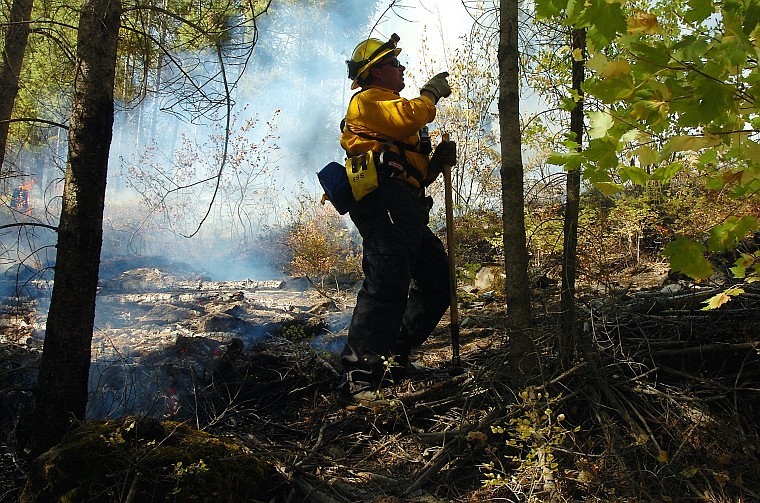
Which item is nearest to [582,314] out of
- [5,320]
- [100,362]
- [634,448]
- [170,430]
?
[634,448]

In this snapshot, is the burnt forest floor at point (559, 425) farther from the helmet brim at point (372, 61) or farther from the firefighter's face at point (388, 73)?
the helmet brim at point (372, 61)

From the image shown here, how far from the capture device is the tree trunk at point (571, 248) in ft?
9.11

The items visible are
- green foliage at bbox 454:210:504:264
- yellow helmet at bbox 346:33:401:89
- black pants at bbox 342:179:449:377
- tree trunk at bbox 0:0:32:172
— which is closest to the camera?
black pants at bbox 342:179:449:377

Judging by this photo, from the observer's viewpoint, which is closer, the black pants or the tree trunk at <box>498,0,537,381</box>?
the tree trunk at <box>498,0,537,381</box>

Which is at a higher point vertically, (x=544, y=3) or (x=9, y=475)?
(x=544, y=3)

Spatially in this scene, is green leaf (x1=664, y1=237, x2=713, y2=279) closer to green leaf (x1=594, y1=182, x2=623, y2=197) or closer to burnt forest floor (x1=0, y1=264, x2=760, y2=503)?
green leaf (x1=594, y1=182, x2=623, y2=197)

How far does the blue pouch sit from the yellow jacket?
0.18m

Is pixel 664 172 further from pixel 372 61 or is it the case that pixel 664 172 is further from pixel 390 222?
pixel 372 61

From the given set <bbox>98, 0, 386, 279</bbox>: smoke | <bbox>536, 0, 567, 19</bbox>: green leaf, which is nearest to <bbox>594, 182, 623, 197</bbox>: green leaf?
<bbox>536, 0, 567, 19</bbox>: green leaf

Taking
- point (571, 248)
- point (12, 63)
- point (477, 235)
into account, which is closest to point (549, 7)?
point (571, 248)

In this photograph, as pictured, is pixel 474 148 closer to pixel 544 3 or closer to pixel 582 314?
pixel 582 314

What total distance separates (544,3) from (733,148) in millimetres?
712

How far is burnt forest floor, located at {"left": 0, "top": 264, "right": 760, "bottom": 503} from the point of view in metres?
2.25

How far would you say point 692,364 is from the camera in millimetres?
2855
